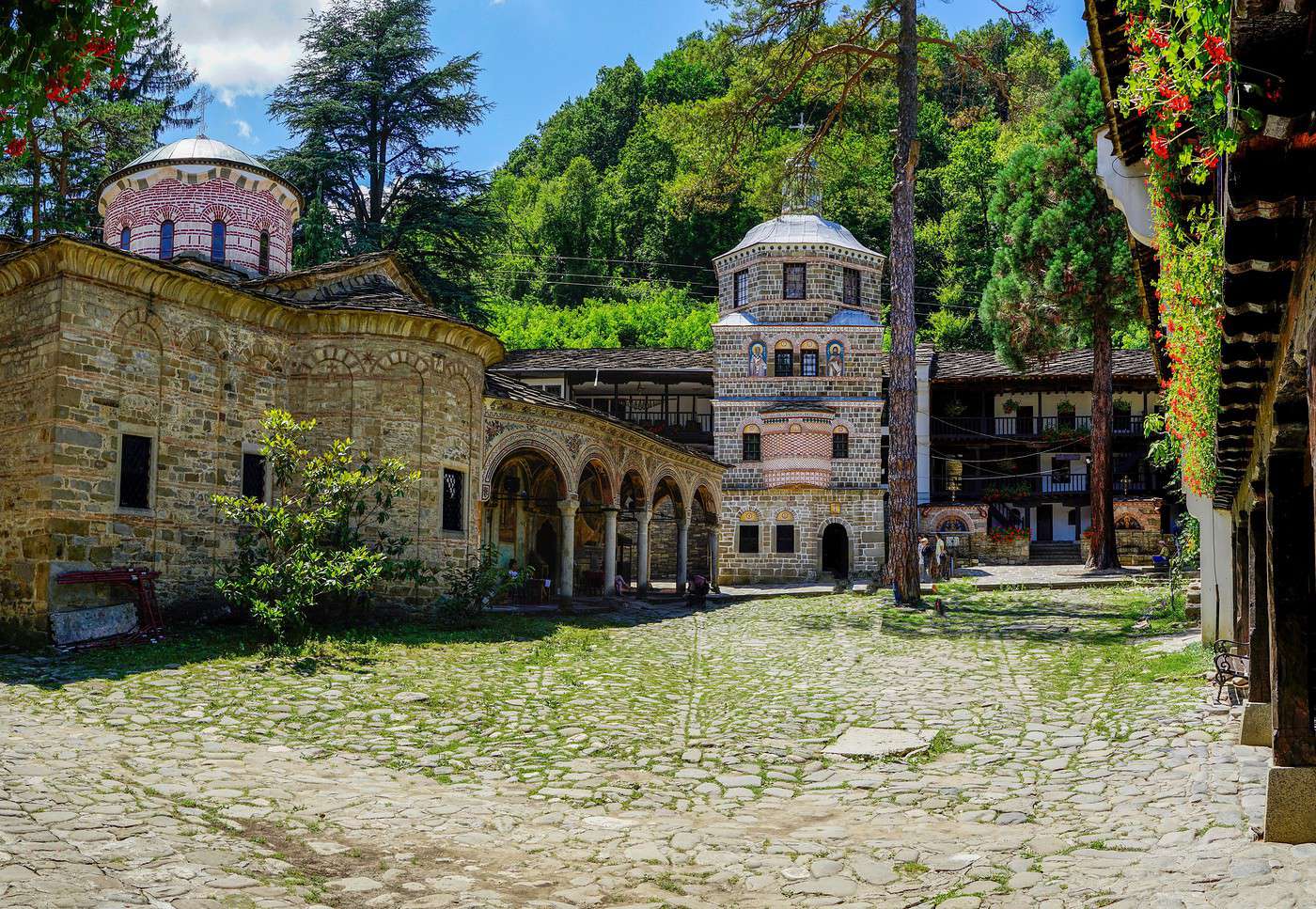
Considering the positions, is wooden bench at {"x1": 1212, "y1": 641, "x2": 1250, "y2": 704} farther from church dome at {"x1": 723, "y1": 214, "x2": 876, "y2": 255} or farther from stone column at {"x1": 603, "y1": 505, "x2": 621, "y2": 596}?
church dome at {"x1": 723, "y1": 214, "x2": 876, "y2": 255}

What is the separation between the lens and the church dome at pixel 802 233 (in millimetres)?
35094

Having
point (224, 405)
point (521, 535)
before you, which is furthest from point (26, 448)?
point (521, 535)

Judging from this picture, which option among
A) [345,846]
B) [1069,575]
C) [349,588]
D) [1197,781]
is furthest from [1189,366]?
[1069,575]

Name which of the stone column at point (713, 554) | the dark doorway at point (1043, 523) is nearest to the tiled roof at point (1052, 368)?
the dark doorway at point (1043, 523)

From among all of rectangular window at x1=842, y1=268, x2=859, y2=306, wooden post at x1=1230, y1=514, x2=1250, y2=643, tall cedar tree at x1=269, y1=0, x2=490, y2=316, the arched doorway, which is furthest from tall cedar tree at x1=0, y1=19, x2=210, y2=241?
wooden post at x1=1230, y1=514, x2=1250, y2=643

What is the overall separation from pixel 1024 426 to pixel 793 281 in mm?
10665

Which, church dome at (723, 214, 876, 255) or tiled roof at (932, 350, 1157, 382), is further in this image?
tiled roof at (932, 350, 1157, 382)

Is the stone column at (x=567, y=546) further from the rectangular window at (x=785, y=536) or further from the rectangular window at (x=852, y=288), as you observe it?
the rectangular window at (x=852, y=288)

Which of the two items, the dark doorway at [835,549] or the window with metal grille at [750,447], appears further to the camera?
the dark doorway at [835,549]

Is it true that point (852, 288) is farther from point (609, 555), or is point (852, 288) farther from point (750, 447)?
point (609, 555)

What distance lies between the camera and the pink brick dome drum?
64.1 feet

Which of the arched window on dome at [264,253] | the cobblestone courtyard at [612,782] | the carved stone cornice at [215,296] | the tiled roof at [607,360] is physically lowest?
the cobblestone courtyard at [612,782]

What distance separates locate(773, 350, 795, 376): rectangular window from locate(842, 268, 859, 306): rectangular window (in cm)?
255

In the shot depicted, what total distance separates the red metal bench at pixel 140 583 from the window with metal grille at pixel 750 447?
2314 cm
